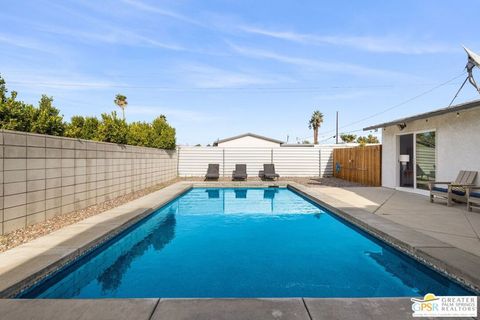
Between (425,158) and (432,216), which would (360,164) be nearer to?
(425,158)

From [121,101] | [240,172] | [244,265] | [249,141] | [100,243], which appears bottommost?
[244,265]

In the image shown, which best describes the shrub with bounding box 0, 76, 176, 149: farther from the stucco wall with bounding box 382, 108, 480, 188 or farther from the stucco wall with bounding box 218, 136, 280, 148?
the stucco wall with bounding box 218, 136, 280, 148

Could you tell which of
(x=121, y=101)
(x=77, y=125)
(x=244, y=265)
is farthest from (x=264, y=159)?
(x=121, y=101)

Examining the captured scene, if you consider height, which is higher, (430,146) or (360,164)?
(430,146)

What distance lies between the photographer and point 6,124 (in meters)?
4.39

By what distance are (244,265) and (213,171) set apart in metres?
11.0

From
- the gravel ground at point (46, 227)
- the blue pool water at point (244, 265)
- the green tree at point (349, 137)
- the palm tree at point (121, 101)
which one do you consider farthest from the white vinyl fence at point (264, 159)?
the green tree at point (349, 137)

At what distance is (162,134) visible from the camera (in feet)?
42.2

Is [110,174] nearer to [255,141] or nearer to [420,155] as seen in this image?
[420,155]

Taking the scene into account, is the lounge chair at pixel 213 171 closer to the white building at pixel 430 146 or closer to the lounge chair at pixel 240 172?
the lounge chair at pixel 240 172

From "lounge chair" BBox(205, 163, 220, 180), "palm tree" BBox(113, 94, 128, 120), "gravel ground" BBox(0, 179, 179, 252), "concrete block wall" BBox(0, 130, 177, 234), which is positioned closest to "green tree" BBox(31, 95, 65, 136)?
"concrete block wall" BBox(0, 130, 177, 234)

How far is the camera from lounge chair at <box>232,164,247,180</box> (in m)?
14.1

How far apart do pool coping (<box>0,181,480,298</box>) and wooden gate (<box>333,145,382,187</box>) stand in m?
6.28

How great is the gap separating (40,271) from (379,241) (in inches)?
191
